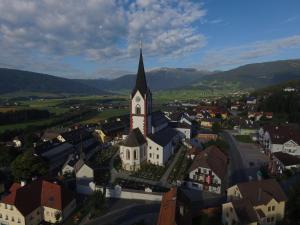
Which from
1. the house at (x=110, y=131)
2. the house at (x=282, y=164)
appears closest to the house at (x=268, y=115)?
the house at (x=282, y=164)

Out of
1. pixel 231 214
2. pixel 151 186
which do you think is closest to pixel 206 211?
pixel 231 214

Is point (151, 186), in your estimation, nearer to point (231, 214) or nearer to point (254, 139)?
point (231, 214)

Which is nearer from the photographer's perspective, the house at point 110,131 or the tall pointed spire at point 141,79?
the tall pointed spire at point 141,79

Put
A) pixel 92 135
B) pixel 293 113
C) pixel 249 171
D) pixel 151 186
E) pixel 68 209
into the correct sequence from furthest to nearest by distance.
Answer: pixel 293 113 < pixel 92 135 < pixel 249 171 < pixel 151 186 < pixel 68 209

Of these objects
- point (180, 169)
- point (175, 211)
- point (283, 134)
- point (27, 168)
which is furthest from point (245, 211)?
point (283, 134)

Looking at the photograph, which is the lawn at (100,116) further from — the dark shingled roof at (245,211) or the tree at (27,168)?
the dark shingled roof at (245,211)

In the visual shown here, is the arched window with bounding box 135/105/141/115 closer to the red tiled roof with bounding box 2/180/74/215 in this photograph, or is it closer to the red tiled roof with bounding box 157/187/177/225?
the red tiled roof with bounding box 2/180/74/215
